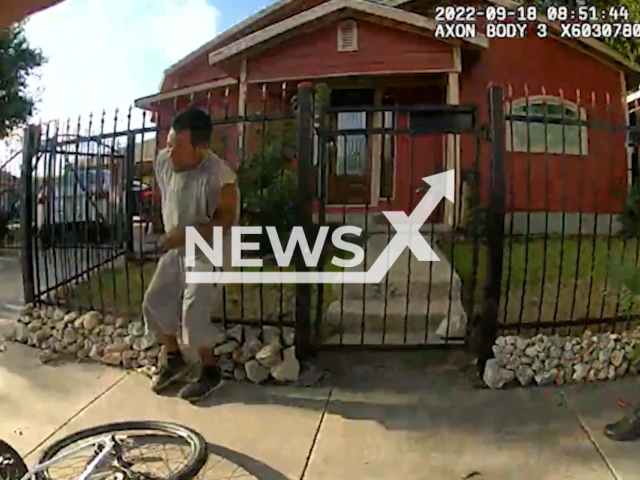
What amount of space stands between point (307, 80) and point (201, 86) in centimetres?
331

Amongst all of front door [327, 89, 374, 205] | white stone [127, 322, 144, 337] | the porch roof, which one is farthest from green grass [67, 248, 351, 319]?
the porch roof

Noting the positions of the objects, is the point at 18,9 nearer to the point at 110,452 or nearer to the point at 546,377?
the point at 110,452

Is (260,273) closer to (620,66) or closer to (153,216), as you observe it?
(153,216)

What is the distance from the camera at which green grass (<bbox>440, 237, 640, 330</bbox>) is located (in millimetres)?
4488

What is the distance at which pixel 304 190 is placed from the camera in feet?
13.7

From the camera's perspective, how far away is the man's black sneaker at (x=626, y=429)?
3215 mm

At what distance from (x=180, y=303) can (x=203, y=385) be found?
56cm

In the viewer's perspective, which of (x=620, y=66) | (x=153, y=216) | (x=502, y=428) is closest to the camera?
(x=502, y=428)

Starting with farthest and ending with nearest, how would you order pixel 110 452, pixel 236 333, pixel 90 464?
pixel 236 333 → pixel 110 452 → pixel 90 464

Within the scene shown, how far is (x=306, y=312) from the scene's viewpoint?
4.20m

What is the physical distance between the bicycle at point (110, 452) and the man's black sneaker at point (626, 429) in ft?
7.15

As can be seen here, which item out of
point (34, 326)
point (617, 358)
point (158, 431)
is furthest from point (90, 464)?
point (617, 358)

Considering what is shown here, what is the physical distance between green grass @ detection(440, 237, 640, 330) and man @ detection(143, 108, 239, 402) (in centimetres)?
187

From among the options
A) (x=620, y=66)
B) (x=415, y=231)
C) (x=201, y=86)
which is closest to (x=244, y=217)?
(x=415, y=231)
